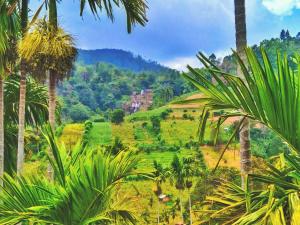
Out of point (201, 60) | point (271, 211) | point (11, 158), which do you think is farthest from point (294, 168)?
point (11, 158)

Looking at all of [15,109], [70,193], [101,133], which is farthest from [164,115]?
[70,193]

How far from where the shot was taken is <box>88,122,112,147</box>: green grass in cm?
10931

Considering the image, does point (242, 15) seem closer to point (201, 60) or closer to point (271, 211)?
point (201, 60)

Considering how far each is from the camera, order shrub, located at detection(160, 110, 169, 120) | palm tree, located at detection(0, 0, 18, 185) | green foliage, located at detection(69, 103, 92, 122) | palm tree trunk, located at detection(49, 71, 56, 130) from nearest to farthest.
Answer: palm tree, located at detection(0, 0, 18, 185)
palm tree trunk, located at detection(49, 71, 56, 130)
shrub, located at detection(160, 110, 169, 120)
green foliage, located at detection(69, 103, 92, 122)

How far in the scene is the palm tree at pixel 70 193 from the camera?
555 centimetres

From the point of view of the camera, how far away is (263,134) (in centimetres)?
11538

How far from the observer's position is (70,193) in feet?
18.3

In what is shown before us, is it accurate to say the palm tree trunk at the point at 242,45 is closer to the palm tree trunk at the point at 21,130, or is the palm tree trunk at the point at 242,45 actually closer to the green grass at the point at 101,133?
the palm tree trunk at the point at 21,130

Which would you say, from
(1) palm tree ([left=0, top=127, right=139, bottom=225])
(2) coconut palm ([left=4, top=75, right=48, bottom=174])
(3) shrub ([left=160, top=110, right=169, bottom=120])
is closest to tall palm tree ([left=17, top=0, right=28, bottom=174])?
(2) coconut palm ([left=4, top=75, right=48, bottom=174])

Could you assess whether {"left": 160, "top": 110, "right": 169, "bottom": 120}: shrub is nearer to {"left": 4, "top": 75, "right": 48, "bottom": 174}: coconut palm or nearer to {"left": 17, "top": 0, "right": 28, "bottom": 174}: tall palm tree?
{"left": 4, "top": 75, "right": 48, "bottom": 174}: coconut palm

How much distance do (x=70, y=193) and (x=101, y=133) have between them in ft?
364

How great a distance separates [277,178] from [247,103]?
61 cm

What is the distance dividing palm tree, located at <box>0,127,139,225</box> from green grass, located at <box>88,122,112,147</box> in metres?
100

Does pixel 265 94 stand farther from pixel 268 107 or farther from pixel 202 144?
pixel 202 144
